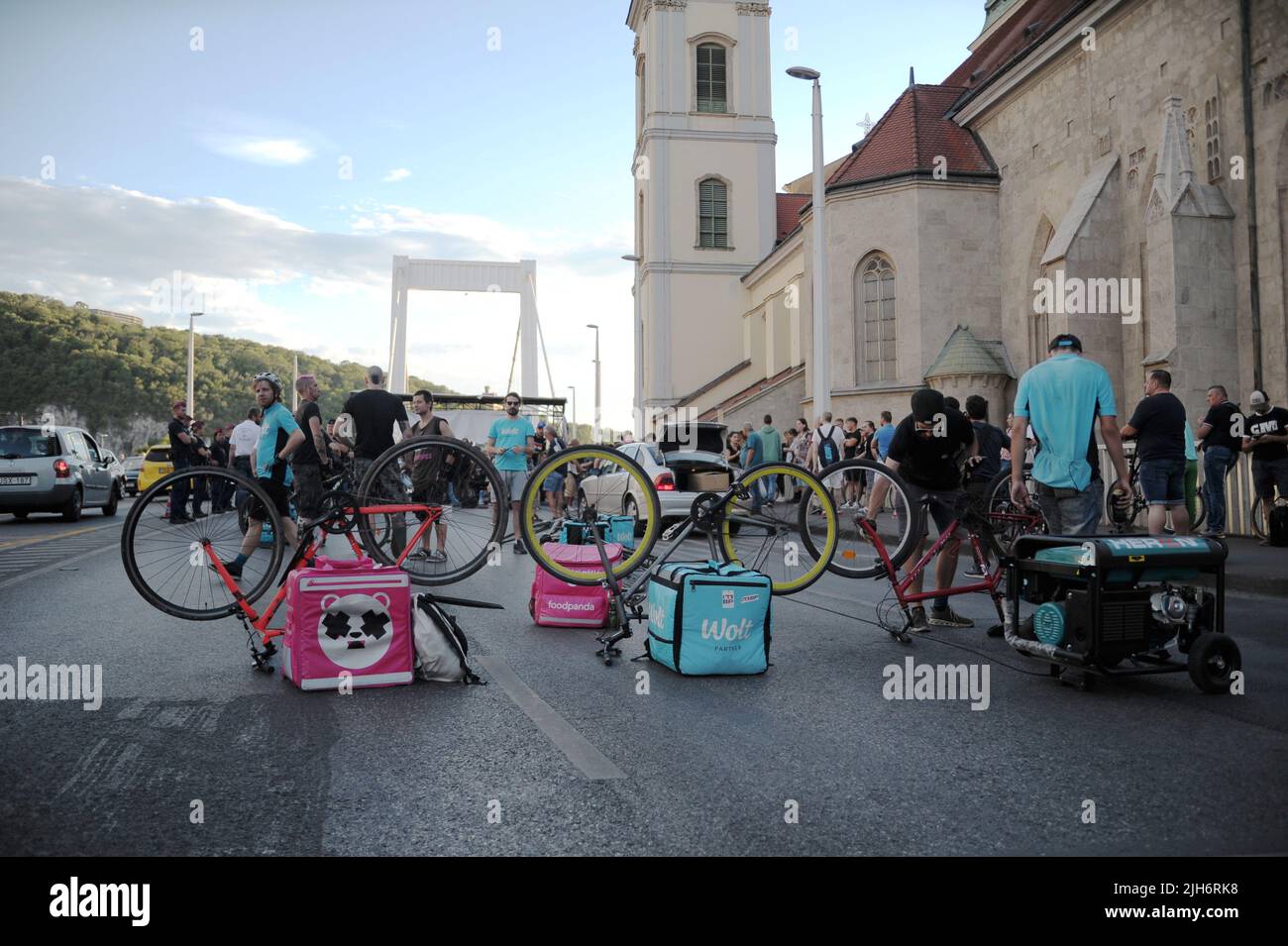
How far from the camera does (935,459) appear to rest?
805 cm

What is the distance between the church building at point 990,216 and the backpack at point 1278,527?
6.92 metres

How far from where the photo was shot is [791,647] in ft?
24.3

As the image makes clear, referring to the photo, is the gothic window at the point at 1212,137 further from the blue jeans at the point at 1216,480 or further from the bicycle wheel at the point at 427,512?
the bicycle wheel at the point at 427,512

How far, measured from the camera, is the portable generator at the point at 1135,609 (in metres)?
5.68

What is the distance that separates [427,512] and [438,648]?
94cm

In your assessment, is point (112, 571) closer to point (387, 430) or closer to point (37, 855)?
point (387, 430)

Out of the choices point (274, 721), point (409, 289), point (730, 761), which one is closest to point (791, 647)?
point (730, 761)

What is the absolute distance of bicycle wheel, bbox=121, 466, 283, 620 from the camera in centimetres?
641

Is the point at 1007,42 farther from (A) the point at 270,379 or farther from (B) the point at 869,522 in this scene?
(A) the point at 270,379

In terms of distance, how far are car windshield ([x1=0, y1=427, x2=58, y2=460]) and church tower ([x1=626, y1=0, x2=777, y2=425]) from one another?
33118mm

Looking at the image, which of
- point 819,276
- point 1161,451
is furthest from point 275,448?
point 819,276

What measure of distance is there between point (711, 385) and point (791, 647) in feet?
140
